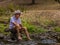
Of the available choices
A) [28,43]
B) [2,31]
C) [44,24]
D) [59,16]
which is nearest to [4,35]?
[2,31]

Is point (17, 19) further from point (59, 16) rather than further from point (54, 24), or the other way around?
point (59, 16)

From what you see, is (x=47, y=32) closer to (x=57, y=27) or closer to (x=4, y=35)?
(x=57, y=27)

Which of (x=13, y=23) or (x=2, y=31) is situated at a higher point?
(x=13, y=23)

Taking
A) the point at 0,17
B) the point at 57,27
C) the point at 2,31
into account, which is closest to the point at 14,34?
the point at 2,31

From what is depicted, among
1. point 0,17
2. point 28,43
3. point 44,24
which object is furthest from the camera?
point 0,17

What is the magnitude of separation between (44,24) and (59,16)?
1.81 meters

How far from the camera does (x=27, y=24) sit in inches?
504

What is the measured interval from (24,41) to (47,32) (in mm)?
2013

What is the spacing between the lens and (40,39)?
436 inches

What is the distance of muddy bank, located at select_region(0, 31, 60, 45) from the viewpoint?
10.3m

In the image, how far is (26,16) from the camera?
14633 millimetres

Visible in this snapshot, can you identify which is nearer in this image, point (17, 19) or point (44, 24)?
point (17, 19)

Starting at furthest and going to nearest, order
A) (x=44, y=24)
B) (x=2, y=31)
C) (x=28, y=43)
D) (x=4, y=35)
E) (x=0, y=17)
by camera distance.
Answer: (x=0, y=17)
(x=44, y=24)
(x=2, y=31)
(x=4, y=35)
(x=28, y=43)

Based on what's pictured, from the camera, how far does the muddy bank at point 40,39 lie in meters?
10.3
